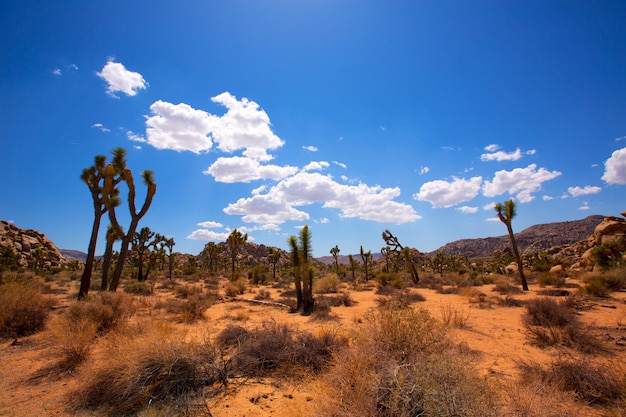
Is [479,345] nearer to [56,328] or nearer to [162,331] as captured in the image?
[162,331]

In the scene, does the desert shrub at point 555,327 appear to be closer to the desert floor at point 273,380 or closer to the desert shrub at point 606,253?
the desert floor at point 273,380

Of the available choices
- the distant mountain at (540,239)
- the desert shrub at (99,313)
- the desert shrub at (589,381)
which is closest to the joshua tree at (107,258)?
the desert shrub at (99,313)

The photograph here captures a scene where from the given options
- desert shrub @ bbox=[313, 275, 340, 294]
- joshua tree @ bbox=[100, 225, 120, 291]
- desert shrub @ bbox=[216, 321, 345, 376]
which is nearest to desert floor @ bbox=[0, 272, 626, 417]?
desert shrub @ bbox=[216, 321, 345, 376]

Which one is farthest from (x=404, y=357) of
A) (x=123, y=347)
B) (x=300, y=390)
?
(x=123, y=347)

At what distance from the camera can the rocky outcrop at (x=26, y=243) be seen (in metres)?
48.4

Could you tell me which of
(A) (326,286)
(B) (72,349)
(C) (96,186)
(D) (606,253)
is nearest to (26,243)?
(C) (96,186)

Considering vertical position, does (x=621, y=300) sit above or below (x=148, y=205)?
below

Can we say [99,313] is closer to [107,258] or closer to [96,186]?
[96,186]

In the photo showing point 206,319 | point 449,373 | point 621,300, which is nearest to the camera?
point 449,373

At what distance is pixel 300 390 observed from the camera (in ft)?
16.2

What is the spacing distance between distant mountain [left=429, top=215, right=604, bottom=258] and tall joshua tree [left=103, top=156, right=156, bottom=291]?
90.6m

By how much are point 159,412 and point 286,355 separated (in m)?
2.53

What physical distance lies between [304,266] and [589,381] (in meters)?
10.7

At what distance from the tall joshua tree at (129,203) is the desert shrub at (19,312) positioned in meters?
5.67
